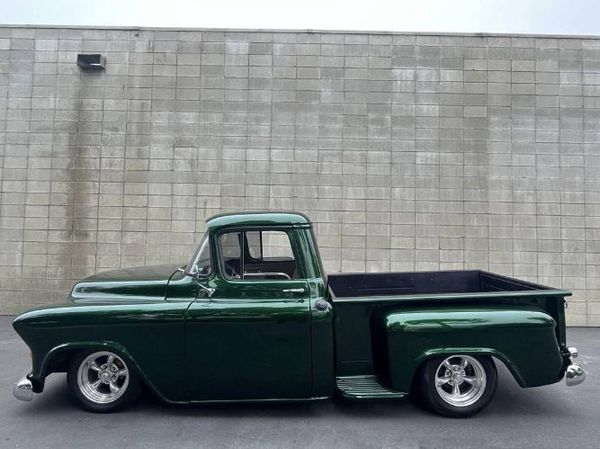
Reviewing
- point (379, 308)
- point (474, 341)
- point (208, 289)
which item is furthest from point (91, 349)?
point (474, 341)

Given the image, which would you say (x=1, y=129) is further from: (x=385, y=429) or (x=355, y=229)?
(x=385, y=429)

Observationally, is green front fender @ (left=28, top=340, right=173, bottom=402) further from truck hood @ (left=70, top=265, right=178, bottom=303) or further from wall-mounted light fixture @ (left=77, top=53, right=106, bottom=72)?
wall-mounted light fixture @ (left=77, top=53, right=106, bottom=72)

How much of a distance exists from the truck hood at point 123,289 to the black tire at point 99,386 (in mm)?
473

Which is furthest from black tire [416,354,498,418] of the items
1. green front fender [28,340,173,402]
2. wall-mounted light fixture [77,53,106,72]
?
wall-mounted light fixture [77,53,106,72]

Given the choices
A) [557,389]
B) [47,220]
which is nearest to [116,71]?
[47,220]

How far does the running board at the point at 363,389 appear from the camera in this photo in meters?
3.51

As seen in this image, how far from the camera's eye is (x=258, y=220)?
3.75 metres

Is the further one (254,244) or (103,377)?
(254,244)

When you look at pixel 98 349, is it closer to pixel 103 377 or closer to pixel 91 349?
pixel 91 349

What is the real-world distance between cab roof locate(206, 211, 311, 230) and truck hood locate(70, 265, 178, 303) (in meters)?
0.71

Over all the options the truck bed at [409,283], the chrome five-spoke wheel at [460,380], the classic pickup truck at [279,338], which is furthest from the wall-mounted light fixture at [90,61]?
the chrome five-spoke wheel at [460,380]

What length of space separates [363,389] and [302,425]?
586 millimetres

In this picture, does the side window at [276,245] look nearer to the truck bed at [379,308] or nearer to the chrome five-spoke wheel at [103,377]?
the truck bed at [379,308]

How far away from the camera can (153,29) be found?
25.0ft
